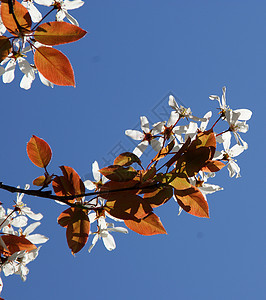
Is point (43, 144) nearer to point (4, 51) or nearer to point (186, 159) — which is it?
point (4, 51)

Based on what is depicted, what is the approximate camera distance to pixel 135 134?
109 cm

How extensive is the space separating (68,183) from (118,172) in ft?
0.51

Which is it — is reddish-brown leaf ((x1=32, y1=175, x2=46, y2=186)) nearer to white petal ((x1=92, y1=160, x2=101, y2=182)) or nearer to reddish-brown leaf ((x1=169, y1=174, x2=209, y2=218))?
white petal ((x1=92, y1=160, x2=101, y2=182))

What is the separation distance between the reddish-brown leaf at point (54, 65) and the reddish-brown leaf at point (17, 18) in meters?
0.08

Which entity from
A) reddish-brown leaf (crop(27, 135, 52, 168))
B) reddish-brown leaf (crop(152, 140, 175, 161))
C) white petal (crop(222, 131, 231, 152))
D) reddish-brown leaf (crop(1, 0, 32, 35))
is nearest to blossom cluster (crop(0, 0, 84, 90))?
reddish-brown leaf (crop(1, 0, 32, 35))

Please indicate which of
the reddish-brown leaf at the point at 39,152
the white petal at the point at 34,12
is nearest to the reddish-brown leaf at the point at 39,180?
the reddish-brown leaf at the point at 39,152

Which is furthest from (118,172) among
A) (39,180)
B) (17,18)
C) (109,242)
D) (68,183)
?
(17,18)

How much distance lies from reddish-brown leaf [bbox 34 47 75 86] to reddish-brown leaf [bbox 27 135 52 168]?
18 cm

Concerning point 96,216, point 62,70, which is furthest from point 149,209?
point 62,70

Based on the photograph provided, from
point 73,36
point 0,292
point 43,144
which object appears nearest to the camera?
point 73,36

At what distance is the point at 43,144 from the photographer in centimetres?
105

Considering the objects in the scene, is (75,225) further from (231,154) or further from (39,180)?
(231,154)

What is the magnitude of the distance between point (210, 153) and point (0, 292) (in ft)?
2.70

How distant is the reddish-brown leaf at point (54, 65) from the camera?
0.99 meters
